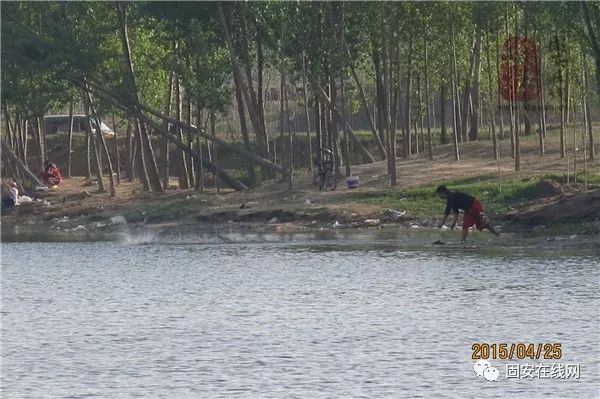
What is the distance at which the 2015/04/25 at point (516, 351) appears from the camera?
24.2 m

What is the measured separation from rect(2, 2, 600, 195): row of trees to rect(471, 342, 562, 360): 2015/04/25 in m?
28.5

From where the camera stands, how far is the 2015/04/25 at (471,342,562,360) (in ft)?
79.3

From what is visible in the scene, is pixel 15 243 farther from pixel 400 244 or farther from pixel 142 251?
pixel 400 244

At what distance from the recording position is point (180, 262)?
43.1 m

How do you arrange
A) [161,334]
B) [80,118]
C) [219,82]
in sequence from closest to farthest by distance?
[161,334]
[219,82]
[80,118]

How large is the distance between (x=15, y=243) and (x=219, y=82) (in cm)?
1243

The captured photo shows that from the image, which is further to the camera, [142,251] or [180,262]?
[142,251]

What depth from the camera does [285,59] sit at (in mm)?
62594

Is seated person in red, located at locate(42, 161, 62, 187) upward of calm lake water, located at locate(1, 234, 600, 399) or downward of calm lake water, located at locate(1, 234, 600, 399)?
upward

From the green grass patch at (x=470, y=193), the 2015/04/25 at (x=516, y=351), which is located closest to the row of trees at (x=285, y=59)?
the green grass patch at (x=470, y=193)

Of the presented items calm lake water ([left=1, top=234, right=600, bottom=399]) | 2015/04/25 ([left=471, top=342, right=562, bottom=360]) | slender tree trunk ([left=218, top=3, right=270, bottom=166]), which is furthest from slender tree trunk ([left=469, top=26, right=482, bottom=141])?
2015/04/25 ([left=471, top=342, right=562, bottom=360])

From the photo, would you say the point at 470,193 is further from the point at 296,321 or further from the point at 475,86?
the point at 296,321

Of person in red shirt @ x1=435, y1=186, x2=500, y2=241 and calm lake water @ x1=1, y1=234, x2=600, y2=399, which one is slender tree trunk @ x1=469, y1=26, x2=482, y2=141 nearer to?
calm lake water @ x1=1, y1=234, x2=600, y2=399

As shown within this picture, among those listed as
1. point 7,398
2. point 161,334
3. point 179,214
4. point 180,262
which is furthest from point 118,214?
point 7,398
